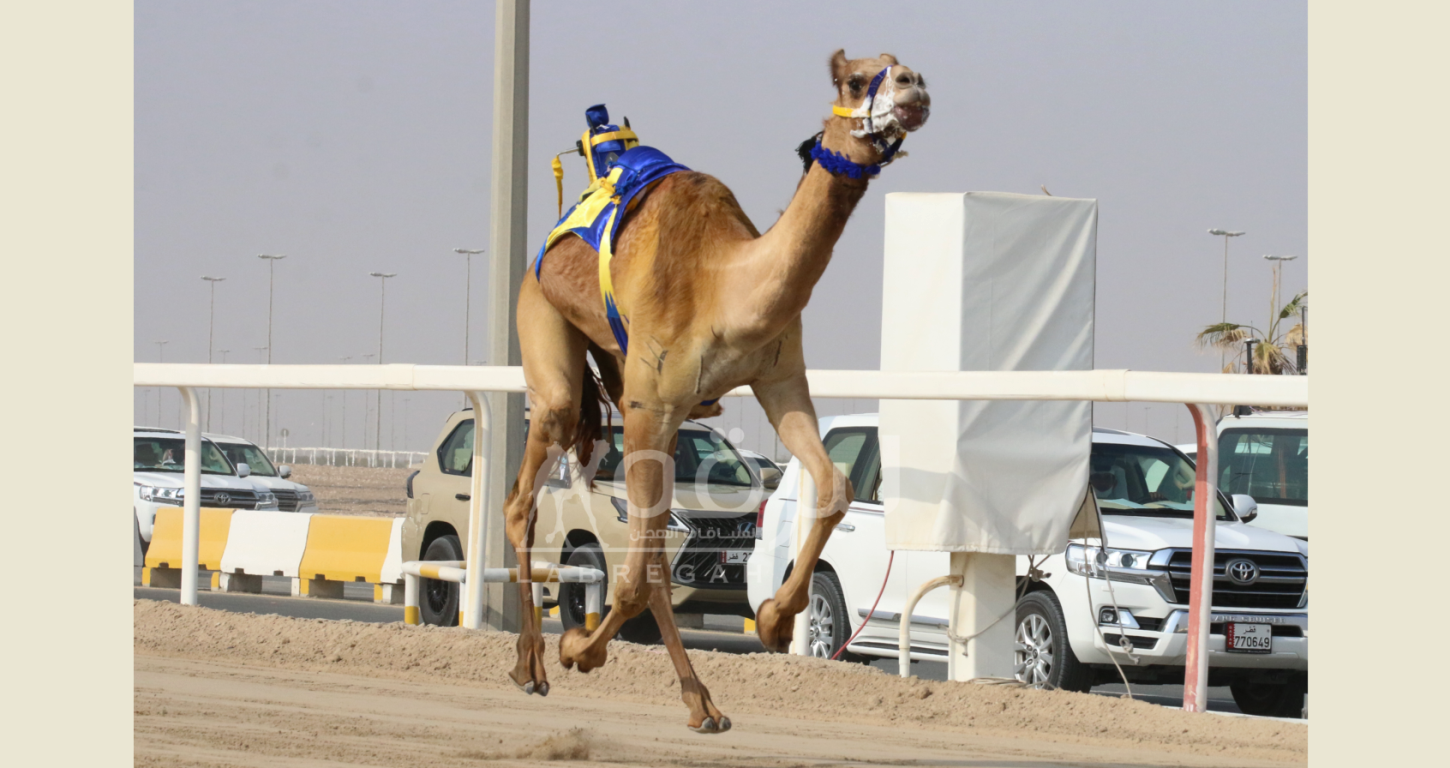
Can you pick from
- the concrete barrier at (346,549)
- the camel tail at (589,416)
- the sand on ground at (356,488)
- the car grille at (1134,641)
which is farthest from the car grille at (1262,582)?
the sand on ground at (356,488)

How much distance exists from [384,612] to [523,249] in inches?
312

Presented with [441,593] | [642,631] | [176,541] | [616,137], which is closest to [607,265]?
[616,137]

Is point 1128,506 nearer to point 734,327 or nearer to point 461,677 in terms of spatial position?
Answer: point 461,677

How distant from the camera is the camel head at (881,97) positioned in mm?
5285

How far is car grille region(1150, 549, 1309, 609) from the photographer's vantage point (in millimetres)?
11734

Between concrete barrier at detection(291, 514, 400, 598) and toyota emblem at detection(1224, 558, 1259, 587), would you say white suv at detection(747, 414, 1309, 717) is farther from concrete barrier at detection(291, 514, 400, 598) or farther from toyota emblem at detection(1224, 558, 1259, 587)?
concrete barrier at detection(291, 514, 400, 598)

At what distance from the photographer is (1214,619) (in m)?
11.3

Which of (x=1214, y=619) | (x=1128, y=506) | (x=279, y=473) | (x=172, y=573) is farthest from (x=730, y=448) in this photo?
(x=279, y=473)

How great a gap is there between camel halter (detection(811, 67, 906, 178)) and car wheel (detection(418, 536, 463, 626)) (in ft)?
32.8

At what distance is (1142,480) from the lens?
13078 millimetres

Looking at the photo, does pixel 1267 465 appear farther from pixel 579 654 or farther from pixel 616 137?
pixel 579 654

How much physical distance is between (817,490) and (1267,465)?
11.5 metres

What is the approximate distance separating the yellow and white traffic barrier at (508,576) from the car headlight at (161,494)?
455 inches

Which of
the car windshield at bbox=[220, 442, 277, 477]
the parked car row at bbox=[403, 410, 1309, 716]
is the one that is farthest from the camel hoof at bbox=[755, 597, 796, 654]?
the car windshield at bbox=[220, 442, 277, 477]
